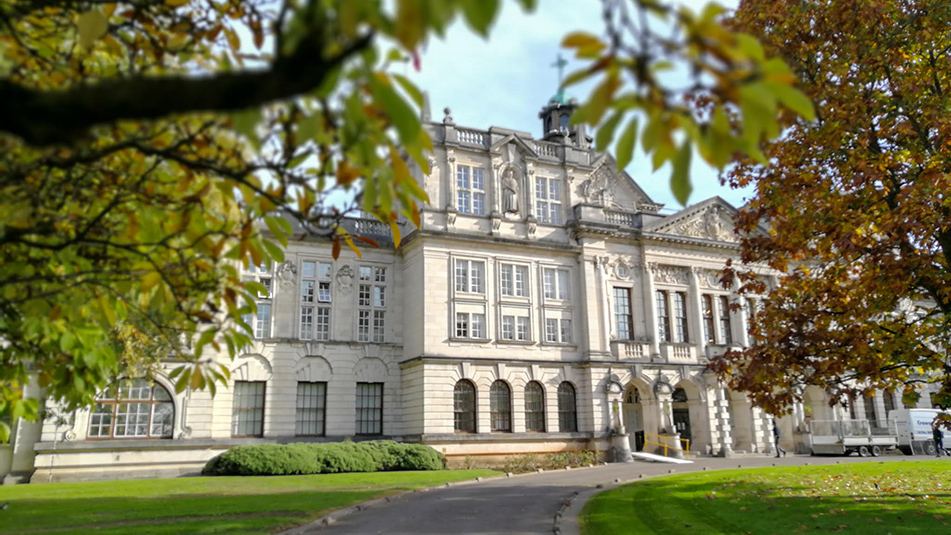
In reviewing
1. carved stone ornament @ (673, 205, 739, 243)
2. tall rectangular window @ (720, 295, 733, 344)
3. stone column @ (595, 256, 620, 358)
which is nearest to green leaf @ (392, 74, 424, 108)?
stone column @ (595, 256, 620, 358)

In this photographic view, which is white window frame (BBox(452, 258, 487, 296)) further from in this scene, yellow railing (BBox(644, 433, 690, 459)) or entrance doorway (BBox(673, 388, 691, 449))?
entrance doorway (BBox(673, 388, 691, 449))

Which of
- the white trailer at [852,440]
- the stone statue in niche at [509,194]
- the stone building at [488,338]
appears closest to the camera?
the stone building at [488,338]

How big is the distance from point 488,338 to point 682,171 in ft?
101

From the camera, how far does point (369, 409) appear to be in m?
32.7

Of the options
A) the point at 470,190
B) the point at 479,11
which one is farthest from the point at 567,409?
the point at 479,11

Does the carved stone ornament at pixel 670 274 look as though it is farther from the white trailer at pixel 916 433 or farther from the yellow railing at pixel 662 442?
the white trailer at pixel 916 433

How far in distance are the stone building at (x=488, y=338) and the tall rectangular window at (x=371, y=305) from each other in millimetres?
100

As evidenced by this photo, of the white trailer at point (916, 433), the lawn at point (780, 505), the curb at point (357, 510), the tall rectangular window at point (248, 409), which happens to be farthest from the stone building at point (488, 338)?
the lawn at point (780, 505)

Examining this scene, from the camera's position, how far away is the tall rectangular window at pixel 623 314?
36.9m

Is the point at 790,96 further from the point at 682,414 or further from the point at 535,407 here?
the point at 682,414

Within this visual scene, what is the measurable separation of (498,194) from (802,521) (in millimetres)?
24997

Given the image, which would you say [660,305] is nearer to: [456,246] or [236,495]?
[456,246]

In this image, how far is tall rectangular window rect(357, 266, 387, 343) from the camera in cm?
3338

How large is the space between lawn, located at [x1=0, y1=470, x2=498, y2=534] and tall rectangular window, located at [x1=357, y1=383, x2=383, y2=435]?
8554mm
